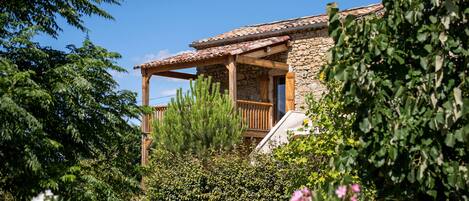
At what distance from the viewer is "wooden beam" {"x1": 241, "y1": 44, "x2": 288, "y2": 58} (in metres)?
19.6

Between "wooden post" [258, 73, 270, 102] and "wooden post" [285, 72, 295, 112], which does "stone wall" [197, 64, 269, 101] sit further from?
"wooden post" [285, 72, 295, 112]

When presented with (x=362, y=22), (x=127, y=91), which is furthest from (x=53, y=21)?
(x=362, y=22)

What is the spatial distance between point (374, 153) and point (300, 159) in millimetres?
6001

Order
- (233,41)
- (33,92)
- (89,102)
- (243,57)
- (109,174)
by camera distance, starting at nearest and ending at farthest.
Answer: (33,92) → (89,102) → (109,174) → (243,57) → (233,41)

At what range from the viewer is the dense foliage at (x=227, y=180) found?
1396 centimetres

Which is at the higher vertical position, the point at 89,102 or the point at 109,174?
the point at 89,102

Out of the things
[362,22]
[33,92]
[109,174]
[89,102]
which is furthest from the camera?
[109,174]

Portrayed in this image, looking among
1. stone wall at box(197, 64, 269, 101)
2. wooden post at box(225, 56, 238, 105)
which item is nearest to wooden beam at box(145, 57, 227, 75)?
wooden post at box(225, 56, 238, 105)

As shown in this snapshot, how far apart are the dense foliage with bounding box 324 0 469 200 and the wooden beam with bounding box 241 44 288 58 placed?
14.1 metres

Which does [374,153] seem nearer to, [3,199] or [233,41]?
[3,199]

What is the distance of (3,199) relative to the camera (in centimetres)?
1143

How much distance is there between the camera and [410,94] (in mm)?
4492

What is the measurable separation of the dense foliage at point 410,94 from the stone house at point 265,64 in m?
13.1

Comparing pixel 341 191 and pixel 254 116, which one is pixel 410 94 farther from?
pixel 254 116
